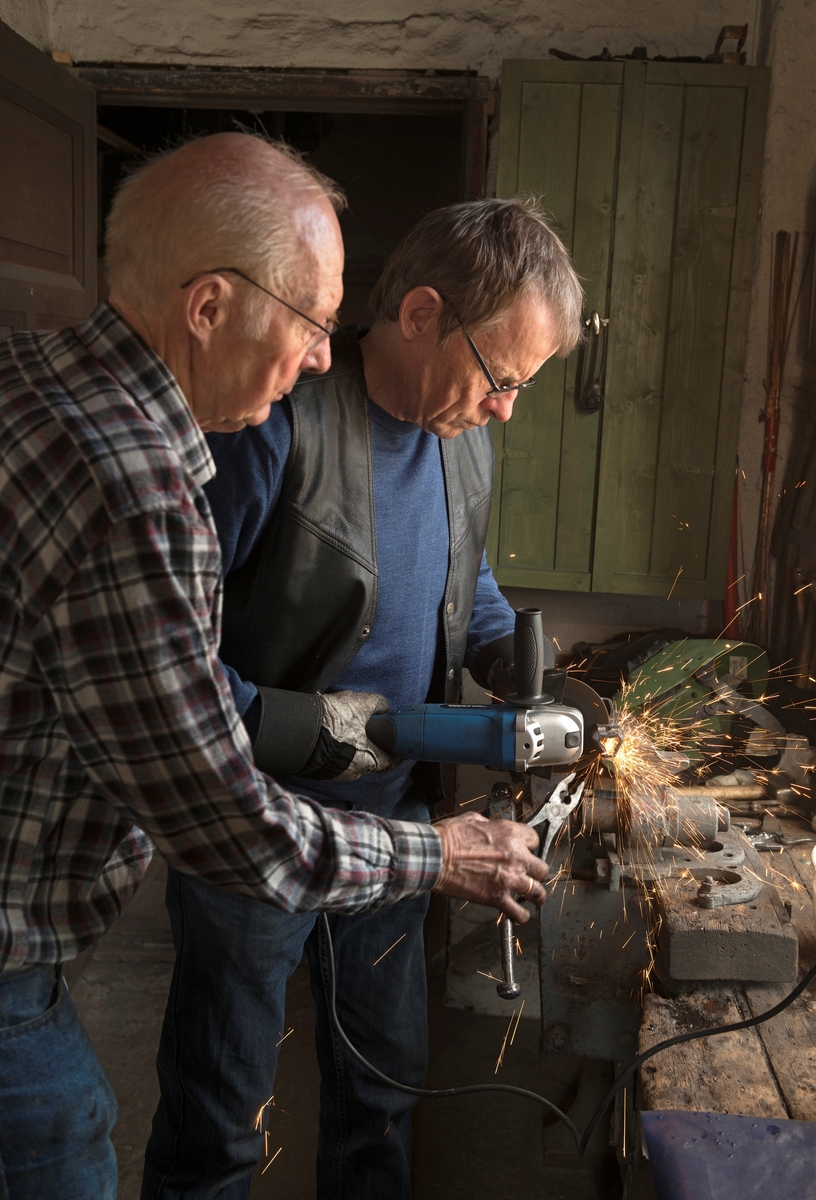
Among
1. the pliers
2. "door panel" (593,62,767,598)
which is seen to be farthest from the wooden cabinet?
the pliers

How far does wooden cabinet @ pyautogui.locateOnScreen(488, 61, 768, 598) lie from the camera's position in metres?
2.67

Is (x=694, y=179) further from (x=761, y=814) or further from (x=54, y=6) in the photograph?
(x=54, y=6)

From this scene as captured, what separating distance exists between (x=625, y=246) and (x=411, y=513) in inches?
56.6

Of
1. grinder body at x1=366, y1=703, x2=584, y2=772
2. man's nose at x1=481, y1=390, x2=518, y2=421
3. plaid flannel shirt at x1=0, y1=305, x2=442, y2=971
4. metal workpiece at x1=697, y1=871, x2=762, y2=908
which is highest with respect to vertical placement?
A: man's nose at x1=481, y1=390, x2=518, y2=421

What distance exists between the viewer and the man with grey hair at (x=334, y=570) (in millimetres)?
1616

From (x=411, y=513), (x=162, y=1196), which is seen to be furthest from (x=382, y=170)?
(x=162, y=1196)

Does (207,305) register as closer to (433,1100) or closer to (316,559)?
(316,559)

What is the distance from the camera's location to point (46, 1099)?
3.72 ft

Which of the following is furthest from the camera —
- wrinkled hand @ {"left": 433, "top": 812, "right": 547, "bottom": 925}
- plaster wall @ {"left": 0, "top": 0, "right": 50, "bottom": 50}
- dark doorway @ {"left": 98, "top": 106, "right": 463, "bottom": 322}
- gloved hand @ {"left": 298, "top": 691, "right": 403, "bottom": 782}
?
dark doorway @ {"left": 98, "top": 106, "right": 463, "bottom": 322}

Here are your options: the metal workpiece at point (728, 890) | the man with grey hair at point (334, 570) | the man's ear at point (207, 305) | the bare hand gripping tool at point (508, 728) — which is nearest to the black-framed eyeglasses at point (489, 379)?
the man with grey hair at point (334, 570)

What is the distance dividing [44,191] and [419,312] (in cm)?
169

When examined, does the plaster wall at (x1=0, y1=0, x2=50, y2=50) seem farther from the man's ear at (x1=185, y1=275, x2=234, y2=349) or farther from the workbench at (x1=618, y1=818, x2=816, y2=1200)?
the workbench at (x1=618, y1=818, x2=816, y2=1200)

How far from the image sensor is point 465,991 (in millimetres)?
3248

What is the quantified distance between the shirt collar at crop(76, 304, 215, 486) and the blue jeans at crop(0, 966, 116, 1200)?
0.67 m
